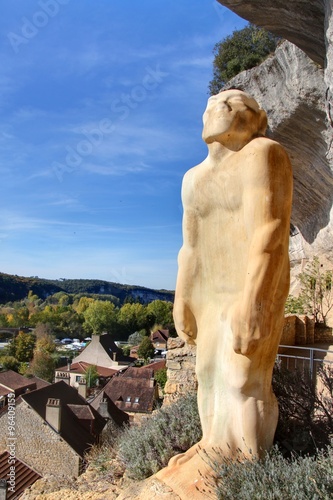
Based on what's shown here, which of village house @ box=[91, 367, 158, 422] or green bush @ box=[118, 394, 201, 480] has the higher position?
green bush @ box=[118, 394, 201, 480]

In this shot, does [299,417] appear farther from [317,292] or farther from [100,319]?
[100,319]

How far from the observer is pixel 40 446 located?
12828 mm

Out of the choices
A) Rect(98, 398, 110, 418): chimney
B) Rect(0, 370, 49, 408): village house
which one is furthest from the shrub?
Rect(0, 370, 49, 408): village house

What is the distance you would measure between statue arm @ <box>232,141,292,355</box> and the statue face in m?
0.31

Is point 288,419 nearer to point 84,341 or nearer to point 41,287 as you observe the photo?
point 84,341

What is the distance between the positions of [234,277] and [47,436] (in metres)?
11.9

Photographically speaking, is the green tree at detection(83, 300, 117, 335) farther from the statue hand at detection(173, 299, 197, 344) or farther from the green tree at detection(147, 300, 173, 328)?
the statue hand at detection(173, 299, 197, 344)

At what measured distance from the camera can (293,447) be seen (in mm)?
3475

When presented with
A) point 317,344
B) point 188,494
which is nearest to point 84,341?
point 317,344

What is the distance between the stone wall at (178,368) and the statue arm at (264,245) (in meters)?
3.44

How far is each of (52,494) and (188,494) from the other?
5.79 ft

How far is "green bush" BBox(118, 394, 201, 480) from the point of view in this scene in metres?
3.81

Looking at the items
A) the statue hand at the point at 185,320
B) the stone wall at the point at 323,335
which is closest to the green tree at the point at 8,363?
the stone wall at the point at 323,335

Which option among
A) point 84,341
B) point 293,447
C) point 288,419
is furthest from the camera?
point 84,341
